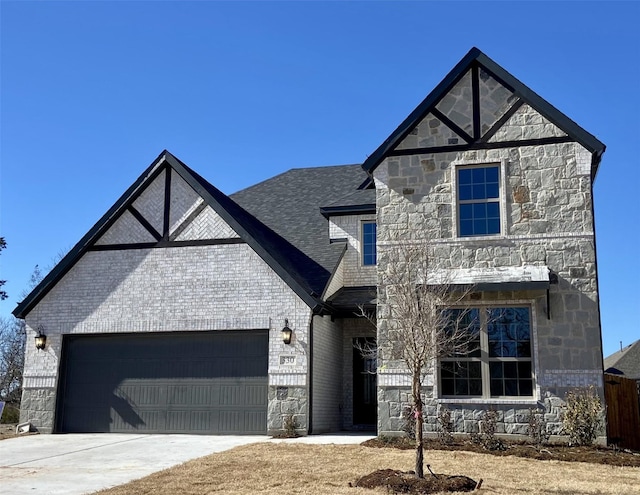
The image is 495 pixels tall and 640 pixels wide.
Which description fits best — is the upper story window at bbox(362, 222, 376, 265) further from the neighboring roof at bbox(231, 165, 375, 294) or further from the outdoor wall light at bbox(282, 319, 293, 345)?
the outdoor wall light at bbox(282, 319, 293, 345)

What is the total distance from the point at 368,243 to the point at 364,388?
13.4ft

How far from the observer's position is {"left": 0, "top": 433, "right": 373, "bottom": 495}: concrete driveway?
9.84 metres

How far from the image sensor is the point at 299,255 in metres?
19.2

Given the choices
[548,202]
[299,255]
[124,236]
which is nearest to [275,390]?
[299,255]

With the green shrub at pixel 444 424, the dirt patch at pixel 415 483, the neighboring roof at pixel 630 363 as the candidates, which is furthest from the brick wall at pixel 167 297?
the neighboring roof at pixel 630 363

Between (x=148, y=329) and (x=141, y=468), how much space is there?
6.42 meters

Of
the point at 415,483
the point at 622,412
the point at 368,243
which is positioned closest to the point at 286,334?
the point at 368,243

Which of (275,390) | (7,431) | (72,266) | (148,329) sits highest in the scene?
(72,266)

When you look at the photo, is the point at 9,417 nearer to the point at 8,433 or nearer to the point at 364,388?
the point at 8,433

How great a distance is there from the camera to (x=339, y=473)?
33.5 feet

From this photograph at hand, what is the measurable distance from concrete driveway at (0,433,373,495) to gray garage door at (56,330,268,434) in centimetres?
60

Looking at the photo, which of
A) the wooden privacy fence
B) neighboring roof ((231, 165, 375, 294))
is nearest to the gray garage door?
neighboring roof ((231, 165, 375, 294))

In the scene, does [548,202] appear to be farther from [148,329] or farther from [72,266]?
[72,266]

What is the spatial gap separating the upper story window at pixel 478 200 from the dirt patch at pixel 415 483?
21.7 ft
